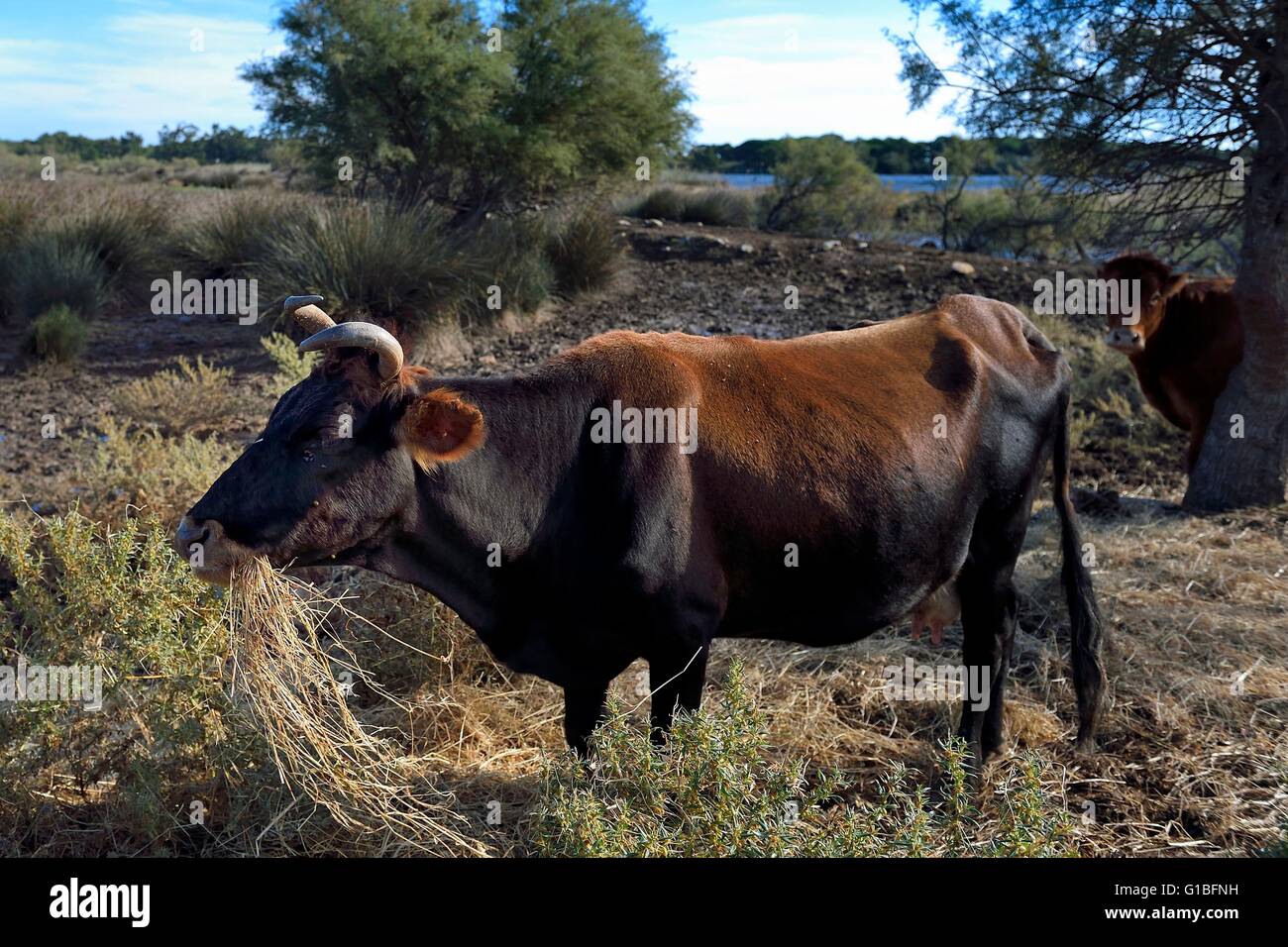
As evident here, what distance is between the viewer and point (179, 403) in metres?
8.41

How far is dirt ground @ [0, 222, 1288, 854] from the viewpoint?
13.5ft

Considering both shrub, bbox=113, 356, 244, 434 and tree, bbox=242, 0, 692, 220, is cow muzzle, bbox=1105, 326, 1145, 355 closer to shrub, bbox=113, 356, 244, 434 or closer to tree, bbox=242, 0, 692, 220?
shrub, bbox=113, 356, 244, 434

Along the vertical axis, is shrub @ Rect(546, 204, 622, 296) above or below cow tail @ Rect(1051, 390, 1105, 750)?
above

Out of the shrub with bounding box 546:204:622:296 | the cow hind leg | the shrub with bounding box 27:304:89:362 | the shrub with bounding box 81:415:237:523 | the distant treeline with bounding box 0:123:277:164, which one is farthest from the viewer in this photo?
the distant treeline with bounding box 0:123:277:164

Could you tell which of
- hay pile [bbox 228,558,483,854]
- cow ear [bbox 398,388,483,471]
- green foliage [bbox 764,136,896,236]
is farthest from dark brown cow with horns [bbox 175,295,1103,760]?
green foliage [bbox 764,136,896,236]

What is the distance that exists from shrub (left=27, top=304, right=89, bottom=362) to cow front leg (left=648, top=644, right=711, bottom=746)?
8846 millimetres

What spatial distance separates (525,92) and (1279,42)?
940cm

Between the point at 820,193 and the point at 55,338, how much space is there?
18987 millimetres

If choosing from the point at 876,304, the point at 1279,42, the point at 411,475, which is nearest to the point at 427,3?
the point at 876,304

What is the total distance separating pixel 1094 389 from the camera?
1042cm

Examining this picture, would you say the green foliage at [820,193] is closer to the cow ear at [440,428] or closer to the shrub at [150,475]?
the shrub at [150,475]

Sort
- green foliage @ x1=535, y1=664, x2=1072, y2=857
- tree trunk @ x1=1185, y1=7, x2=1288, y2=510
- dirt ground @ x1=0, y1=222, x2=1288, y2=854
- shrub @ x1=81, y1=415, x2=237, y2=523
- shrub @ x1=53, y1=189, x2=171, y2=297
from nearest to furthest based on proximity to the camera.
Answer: green foliage @ x1=535, y1=664, x2=1072, y2=857 < dirt ground @ x1=0, y1=222, x2=1288, y2=854 < shrub @ x1=81, y1=415, x2=237, y2=523 < tree trunk @ x1=1185, y1=7, x2=1288, y2=510 < shrub @ x1=53, y1=189, x2=171, y2=297

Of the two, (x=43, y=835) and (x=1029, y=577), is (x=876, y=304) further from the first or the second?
(x=43, y=835)

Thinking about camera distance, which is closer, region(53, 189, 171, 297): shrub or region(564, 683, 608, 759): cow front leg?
region(564, 683, 608, 759): cow front leg
